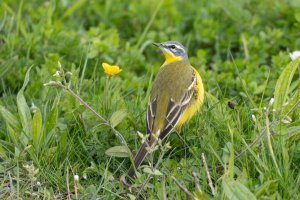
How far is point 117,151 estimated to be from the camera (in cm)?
551

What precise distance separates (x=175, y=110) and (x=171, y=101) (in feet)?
0.50

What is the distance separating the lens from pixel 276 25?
9.00 meters

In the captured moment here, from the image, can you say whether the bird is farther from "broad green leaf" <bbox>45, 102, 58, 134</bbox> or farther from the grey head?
"broad green leaf" <bbox>45, 102, 58, 134</bbox>

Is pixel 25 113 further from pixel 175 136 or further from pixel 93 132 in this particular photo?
pixel 175 136

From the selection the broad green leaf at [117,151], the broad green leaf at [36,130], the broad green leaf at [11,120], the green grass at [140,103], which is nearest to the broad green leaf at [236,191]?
the green grass at [140,103]

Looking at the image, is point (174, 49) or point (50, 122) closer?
point (50, 122)

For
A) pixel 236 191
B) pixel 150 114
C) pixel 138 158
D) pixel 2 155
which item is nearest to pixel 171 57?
pixel 150 114

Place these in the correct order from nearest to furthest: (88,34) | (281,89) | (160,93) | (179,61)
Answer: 1. (281,89)
2. (160,93)
3. (179,61)
4. (88,34)

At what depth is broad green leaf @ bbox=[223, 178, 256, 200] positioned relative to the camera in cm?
468

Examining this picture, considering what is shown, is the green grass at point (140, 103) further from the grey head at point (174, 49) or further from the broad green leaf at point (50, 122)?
the grey head at point (174, 49)

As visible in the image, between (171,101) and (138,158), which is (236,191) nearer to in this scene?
(138,158)

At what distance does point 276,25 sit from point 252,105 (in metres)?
3.23

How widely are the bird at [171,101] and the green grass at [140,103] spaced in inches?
5.3

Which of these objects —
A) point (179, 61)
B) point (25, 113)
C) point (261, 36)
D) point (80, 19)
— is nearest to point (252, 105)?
point (179, 61)
